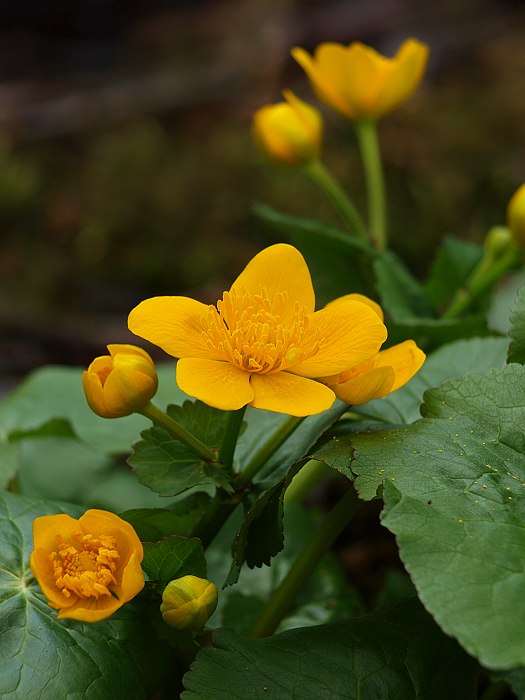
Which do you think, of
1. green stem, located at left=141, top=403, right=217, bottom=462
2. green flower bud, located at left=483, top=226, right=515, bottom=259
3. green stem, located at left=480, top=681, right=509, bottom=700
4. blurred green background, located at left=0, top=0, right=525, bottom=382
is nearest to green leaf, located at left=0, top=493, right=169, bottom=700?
green stem, located at left=141, top=403, right=217, bottom=462

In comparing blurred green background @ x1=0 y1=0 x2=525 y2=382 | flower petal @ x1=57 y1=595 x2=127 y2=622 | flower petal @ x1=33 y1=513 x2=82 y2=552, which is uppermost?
flower petal @ x1=33 y1=513 x2=82 y2=552

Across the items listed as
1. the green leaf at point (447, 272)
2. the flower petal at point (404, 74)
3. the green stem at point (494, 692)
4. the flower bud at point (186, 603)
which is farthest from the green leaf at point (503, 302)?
the flower bud at point (186, 603)

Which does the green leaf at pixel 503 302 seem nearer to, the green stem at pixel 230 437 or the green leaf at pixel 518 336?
the green leaf at pixel 518 336

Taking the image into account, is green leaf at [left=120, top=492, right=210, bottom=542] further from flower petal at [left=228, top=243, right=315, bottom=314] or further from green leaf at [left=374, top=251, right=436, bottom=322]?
green leaf at [left=374, top=251, right=436, bottom=322]

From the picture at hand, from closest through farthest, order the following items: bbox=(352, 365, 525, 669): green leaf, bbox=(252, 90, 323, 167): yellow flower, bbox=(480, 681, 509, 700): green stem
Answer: bbox=(352, 365, 525, 669): green leaf → bbox=(480, 681, 509, 700): green stem → bbox=(252, 90, 323, 167): yellow flower

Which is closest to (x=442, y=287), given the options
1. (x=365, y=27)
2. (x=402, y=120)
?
(x=402, y=120)

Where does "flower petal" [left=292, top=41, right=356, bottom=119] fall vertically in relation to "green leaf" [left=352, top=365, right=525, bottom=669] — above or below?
above

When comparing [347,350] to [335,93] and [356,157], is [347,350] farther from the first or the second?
[356,157]
